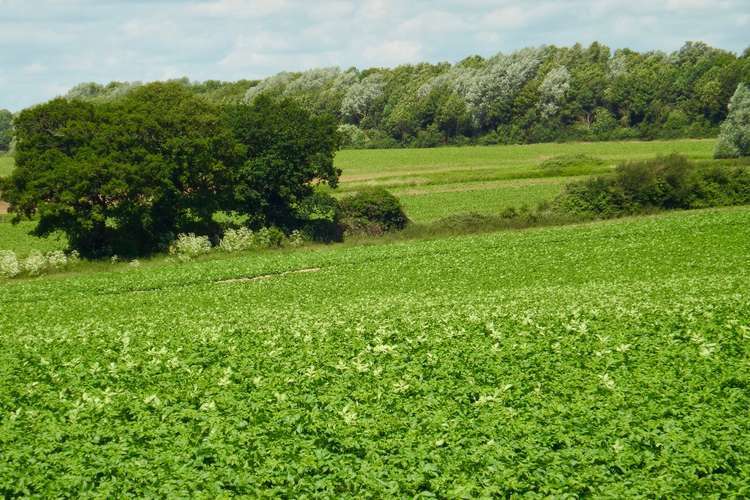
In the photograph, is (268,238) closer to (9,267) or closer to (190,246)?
(190,246)

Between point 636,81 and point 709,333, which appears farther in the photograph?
point 636,81

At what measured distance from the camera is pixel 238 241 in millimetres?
57188

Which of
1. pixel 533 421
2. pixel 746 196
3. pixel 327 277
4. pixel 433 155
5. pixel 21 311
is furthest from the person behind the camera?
pixel 433 155

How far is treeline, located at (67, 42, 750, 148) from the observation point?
132 m

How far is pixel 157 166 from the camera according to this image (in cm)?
5397

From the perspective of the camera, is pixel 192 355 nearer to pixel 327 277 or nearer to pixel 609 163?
pixel 327 277

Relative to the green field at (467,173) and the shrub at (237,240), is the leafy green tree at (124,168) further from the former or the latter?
the green field at (467,173)

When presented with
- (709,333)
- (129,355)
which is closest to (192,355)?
(129,355)

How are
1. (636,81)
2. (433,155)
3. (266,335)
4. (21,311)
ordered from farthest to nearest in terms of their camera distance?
(636,81) → (433,155) → (21,311) → (266,335)

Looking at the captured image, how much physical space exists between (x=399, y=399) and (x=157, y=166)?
4201 centimetres

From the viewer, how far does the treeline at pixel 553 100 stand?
132 meters

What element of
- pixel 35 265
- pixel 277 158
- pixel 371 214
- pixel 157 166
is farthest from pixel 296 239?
pixel 35 265

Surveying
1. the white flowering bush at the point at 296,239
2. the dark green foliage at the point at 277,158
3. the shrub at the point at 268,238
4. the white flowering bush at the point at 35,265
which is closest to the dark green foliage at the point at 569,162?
the dark green foliage at the point at 277,158

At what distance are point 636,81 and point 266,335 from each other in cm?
12894
